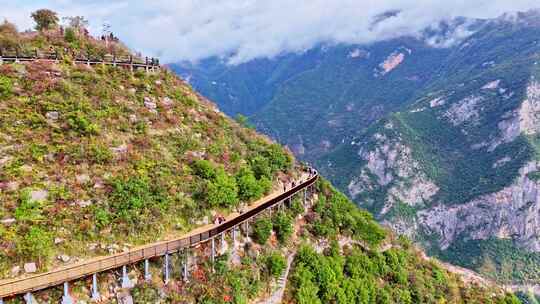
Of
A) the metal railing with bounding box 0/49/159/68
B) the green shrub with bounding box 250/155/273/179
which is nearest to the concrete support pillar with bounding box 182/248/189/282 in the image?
the green shrub with bounding box 250/155/273/179

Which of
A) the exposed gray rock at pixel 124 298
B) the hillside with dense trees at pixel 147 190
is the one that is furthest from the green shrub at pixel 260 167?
the exposed gray rock at pixel 124 298

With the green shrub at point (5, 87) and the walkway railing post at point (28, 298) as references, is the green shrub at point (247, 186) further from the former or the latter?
the green shrub at point (5, 87)

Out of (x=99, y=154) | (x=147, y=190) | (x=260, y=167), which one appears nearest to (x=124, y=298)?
(x=147, y=190)

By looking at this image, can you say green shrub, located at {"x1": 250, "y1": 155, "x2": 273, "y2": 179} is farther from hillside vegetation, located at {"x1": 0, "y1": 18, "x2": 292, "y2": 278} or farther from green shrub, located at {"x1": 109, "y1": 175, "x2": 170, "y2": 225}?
green shrub, located at {"x1": 109, "y1": 175, "x2": 170, "y2": 225}

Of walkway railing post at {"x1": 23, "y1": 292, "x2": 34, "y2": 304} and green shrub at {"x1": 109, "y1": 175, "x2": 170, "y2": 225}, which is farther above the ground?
green shrub at {"x1": 109, "y1": 175, "x2": 170, "y2": 225}

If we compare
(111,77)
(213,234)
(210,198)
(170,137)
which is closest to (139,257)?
(213,234)

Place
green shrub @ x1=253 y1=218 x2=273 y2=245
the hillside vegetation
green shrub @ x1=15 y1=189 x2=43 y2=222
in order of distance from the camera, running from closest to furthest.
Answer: green shrub @ x1=15 y1=189 x2=43 y2=222, the hillside vegetation, green shrub @ x1=253 y1=218 x2=273 y2=245
